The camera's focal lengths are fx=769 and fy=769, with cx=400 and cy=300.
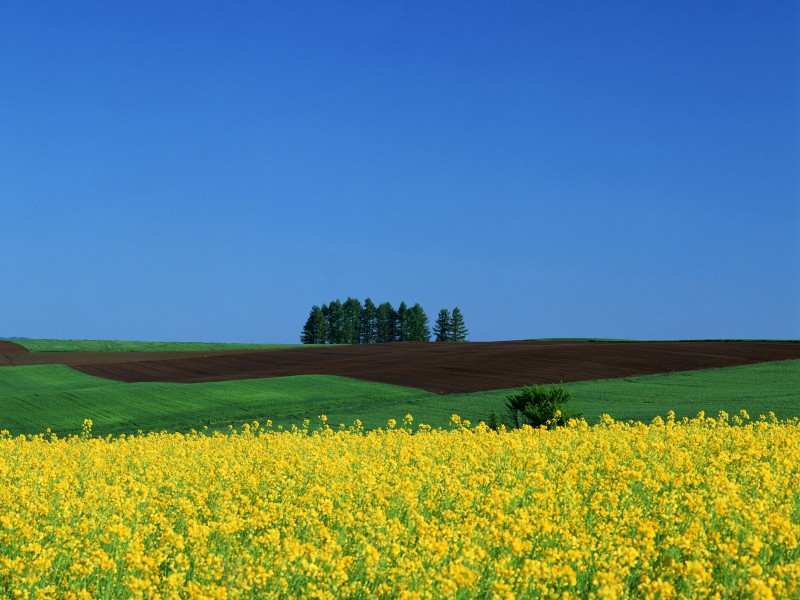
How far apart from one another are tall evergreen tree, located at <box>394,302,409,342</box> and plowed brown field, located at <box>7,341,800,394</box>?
52.7 metres

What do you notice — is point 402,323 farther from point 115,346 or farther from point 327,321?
point 115,346

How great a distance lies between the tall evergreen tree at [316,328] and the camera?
118 metres

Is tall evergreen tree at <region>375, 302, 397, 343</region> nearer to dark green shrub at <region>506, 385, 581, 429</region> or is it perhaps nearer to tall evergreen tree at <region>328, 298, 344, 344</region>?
tall evergreen tree at <region>328, 298, 344, 344</region>

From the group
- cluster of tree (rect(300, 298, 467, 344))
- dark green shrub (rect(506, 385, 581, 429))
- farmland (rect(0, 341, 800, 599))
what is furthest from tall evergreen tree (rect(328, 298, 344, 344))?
farmland (rect(0, 341, 800, 599))

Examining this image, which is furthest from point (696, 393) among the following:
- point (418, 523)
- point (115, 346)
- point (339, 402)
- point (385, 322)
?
point (385, 322)

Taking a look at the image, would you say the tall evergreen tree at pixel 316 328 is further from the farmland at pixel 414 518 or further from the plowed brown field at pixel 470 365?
the farmland at pixel 414 518

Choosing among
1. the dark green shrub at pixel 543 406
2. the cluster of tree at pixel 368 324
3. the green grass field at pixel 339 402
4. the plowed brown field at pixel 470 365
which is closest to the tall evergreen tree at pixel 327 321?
the cluster of tree at pixel 368 324

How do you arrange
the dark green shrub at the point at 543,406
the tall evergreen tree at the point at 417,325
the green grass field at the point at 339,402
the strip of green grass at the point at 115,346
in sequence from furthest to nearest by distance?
the tall evergreen tree at the point at 417,325
the strip of green grass at the point at 115,346
the green grass field at the point at 339,402
the dark green shrub at the point at 543,406

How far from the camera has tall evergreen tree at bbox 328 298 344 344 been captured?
118188mm

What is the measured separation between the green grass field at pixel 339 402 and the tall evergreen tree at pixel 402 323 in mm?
74393

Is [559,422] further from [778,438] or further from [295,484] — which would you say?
[295,484]

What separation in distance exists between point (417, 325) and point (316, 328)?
611 inches

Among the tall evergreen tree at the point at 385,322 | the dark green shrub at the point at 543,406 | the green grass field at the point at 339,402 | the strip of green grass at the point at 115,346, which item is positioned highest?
the tall evergreen tree at the point at 385,322

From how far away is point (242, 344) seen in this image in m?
103
